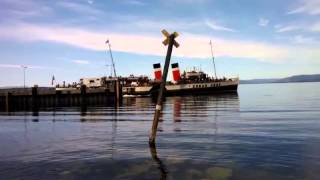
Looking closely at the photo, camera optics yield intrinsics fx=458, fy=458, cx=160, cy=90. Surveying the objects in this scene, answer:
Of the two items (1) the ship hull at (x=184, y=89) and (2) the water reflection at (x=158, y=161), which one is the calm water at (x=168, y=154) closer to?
(2) the water reflection at (x=158, y=161)

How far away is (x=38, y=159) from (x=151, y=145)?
5.48 metres

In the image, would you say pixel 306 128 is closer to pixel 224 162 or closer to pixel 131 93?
pixel 224 162

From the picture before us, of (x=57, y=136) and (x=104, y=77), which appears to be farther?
(x=104, y=77)

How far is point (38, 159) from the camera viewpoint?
1877 centimetres

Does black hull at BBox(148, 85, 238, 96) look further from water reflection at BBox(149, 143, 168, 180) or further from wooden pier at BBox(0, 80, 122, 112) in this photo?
water reflection at BBox(149, 143, 168, 180)

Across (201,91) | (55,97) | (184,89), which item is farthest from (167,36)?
(201,91)

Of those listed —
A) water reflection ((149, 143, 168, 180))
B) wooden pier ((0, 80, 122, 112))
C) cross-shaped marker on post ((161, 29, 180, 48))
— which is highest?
cross-shaped marker on post ((161, 29, 180, 48))

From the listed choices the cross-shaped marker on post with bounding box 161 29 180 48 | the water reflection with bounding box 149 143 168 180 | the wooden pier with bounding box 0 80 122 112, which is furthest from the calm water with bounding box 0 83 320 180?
the wooden pier with bounding box 0 80 122 112

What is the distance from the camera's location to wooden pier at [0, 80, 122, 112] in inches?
3095

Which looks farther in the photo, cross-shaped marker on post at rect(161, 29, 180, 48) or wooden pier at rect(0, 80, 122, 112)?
wooden pier at rect(0, 80, 122, 112)

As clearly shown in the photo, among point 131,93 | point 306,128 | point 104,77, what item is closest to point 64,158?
point 306,128

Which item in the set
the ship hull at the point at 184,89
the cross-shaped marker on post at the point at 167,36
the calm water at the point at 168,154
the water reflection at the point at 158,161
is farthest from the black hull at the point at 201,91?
the cross-shaped marker on post at the point at 167,36

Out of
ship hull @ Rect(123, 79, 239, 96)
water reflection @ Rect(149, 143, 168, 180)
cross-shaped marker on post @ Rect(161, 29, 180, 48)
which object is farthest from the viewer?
ship hull @ Rect(123, 79, 239, 96)

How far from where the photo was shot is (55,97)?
85.6 m
